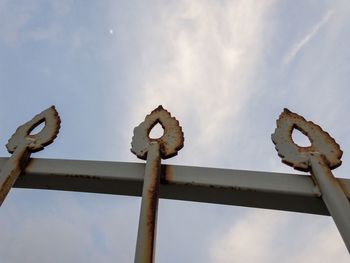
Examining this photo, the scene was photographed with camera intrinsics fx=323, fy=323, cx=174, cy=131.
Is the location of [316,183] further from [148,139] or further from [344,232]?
[148,139]

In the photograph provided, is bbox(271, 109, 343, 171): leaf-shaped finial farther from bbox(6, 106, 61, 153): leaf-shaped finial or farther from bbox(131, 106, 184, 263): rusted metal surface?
bbox(6, 106, 61, 153): leaf-shaped finial

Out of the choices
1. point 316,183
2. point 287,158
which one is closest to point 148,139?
point 287,158

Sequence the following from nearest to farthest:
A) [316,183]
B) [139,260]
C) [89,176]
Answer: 1. [139,260]
2. [316,183]
3. [89,176]

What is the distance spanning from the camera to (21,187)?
1.48 metres

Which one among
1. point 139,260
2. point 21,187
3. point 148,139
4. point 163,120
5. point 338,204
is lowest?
point 139,260

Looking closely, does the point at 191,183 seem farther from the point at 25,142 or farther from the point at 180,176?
the point at 25,142

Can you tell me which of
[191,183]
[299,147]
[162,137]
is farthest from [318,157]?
[162,137]

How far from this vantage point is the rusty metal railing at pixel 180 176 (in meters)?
1.23

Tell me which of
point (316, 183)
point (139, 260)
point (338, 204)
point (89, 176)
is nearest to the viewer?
point (139, 260)

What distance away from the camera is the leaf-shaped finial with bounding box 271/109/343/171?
128 centimetres

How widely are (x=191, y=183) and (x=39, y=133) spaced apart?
2.49 ft

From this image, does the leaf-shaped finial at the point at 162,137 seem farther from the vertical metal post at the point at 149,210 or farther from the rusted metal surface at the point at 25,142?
the rusted metal surface at the point at 25,142

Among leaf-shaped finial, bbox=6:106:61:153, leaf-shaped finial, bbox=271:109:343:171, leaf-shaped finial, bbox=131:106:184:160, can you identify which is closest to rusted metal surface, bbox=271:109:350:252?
leaf-shaped finial, bbox=271:109:343:171

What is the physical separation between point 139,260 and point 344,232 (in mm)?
666
